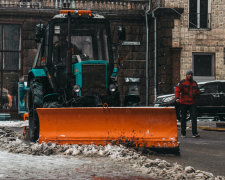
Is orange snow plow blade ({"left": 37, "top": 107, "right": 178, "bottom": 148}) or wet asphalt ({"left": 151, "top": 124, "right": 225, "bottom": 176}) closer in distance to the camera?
wet asphalt ({"left": 151, "top": 124, "right": 225, "bottom": 176})

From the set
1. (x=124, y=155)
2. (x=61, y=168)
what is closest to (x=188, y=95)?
(x=124, y=155)

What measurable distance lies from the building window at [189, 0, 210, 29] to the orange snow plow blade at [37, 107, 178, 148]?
15986 mm

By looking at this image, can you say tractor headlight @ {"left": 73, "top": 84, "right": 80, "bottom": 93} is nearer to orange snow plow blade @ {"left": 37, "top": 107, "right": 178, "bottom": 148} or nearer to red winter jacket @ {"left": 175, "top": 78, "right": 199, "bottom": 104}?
orange snow plow blade @ {"left": 37, "top": 107, "right": 178, "bottom": 148}

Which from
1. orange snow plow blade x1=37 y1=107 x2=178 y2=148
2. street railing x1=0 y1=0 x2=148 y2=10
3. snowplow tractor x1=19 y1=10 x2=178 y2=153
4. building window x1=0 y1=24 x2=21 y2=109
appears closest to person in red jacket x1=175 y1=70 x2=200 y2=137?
snowplow tractor x1=19 y1=10 x2=178 y2=153

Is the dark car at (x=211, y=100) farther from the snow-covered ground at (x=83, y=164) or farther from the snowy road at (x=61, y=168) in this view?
the snowy road at (x=61, y=168)

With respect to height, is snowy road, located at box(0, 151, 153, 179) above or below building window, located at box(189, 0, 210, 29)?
below

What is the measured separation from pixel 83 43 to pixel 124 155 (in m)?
3.53

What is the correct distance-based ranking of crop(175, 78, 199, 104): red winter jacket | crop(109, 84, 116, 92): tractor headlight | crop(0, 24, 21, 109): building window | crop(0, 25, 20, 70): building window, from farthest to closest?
1. crop(0, 25, 20, 70): building window
2. crop(0, 24, 21, 109): building window
3. crop(175, 78, 199, 104): red winter jacket
4. crop(109, 84, 116, 92): tractor headlight

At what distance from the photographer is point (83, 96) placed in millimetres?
9727

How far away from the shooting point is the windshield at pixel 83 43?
10328 mm

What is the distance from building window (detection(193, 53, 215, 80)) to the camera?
78.5 ft

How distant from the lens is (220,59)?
78.5 feet

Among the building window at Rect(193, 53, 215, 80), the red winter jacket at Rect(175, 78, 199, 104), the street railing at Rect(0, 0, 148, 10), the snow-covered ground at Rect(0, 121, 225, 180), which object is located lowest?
the snow-covered ground at Rect(0, 121, 225, 180)

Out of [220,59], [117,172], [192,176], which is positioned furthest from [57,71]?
[220,59]
